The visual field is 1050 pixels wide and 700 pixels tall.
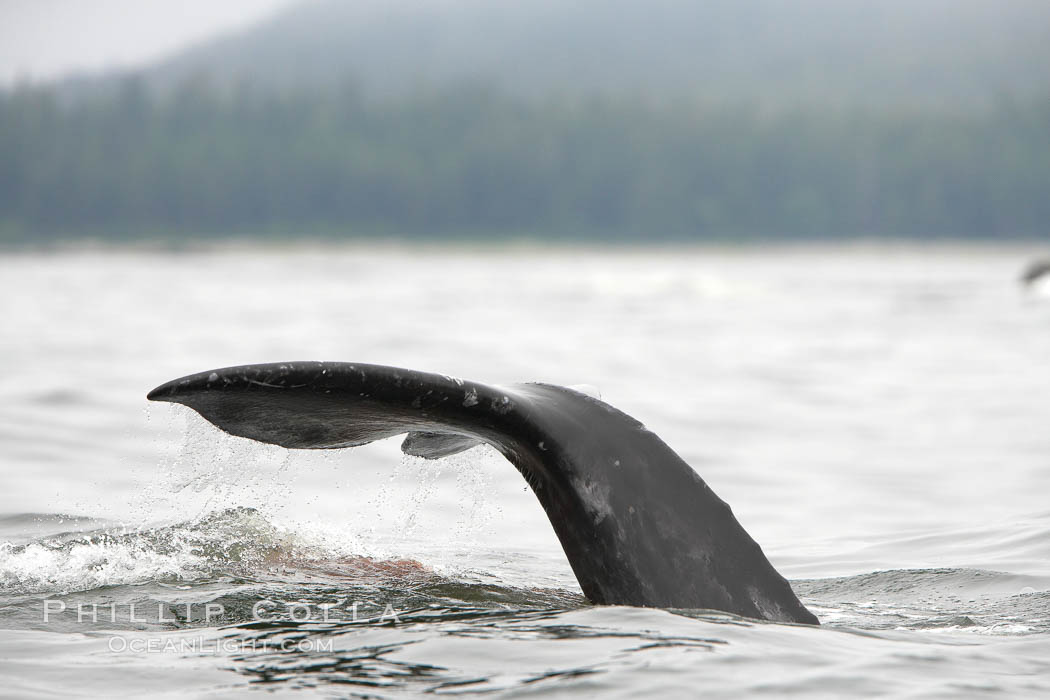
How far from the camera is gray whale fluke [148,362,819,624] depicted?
12.2 feet

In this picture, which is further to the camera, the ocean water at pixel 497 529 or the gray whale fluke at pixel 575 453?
the ocean water at pixel 497 529

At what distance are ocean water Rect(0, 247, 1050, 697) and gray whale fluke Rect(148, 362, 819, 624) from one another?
0.13 metres

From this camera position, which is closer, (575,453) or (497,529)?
(575,453)

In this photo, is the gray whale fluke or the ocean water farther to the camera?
the ocean water

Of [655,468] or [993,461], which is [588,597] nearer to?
[655,468]

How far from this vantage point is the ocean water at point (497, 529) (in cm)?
391

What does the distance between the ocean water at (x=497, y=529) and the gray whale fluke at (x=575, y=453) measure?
13cm

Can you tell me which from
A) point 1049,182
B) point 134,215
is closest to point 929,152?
point 1049,182

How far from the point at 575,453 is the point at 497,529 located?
308 centimetres

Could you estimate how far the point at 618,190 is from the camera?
96562 millimetres

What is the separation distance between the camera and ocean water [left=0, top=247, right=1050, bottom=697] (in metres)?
3.91

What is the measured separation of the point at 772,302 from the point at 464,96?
80728 millimetres

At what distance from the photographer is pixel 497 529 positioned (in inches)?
275

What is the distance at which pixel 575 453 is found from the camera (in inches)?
156
